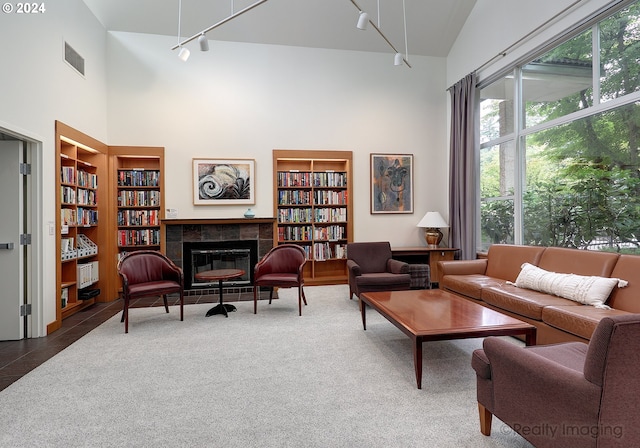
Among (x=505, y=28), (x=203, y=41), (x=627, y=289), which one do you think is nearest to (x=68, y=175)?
(x=203, y=41)

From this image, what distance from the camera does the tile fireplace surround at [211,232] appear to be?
5.52 metres

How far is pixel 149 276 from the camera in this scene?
4.38 meters

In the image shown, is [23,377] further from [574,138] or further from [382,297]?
[574,138]

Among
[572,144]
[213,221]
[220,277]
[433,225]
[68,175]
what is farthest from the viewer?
[433,225]

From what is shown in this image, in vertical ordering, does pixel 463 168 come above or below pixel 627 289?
above

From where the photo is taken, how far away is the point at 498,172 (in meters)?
5.34

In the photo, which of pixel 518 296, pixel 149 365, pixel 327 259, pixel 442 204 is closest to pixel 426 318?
pixel 518 296

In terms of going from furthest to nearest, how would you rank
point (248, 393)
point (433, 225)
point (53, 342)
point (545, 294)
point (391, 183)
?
point (391, 183) < point (433, 225) < point (53, 342) < point (545, 294) < point (248, 393)

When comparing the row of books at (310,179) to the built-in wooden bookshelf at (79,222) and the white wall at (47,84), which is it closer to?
the built-in wooden bookshelf at (79,222)

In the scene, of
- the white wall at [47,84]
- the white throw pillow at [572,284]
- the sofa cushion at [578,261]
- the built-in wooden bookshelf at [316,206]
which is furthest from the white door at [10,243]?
the sofa cushion at [578,261]

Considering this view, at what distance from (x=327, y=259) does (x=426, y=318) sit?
3.59 meters

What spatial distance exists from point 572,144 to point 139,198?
625 cm

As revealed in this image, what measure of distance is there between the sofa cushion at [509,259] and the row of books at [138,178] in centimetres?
533

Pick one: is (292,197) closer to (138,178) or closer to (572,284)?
(138,178)
